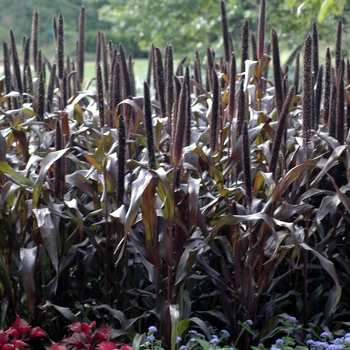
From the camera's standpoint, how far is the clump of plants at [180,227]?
2.39 metres

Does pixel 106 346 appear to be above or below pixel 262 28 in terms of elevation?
below

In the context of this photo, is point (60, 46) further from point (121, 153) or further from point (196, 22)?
point (196, 22)

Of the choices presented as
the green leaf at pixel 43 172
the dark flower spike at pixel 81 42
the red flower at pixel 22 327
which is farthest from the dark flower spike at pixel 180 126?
the dark flower spike at pixel 81 42

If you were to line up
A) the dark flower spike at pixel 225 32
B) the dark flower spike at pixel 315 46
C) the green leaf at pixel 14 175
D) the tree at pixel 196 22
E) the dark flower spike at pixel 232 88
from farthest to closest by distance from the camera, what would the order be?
the tree at pixel 196 22 → the dark flower spike at pixel 225 32 → the dark flower spike at pixel 315 46 → the dark flower spike at pixel 232 88 → the green leaf at pixel 14 175

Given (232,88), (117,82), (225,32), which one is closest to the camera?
(232,88)

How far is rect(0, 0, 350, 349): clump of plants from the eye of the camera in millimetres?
2387

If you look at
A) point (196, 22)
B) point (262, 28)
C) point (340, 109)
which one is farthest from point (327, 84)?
point (196, 22)

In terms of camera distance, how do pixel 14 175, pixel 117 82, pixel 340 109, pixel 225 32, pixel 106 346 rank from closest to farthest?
pixel 106 346
pixel 14 175
pixel 340 109
pixel 117 82
pixel 225 32

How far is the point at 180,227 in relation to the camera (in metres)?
2.46

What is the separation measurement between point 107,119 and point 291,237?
4.43 feet

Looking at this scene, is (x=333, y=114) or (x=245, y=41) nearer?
(x=333, y=114)

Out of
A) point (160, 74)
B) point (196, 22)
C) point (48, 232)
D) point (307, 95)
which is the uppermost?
point (196, 22)

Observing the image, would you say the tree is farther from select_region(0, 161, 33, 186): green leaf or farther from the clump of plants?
select_region(0, 161, 33, 186): green leaf

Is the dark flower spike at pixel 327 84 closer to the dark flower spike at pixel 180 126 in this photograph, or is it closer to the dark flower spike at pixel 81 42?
the dark flower spike at pixel 180 126
